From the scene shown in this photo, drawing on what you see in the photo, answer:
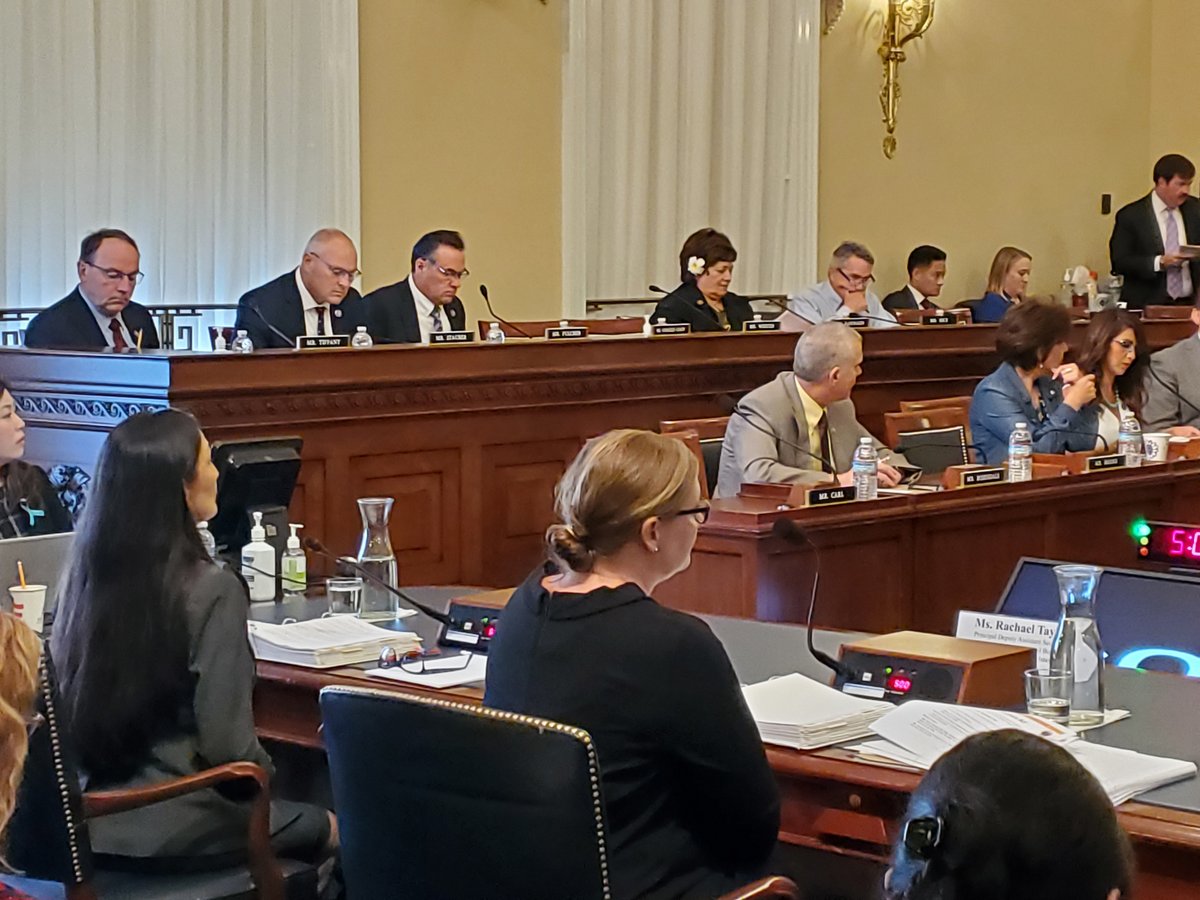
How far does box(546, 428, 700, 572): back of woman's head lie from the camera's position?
2.29 metres

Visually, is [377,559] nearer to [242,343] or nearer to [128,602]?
[128,602]

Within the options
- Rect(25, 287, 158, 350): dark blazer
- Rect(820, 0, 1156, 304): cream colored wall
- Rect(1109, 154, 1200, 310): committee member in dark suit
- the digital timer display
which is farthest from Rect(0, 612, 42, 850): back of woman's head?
Rect(1109, 154, 1200, 310): committee member in dark suit

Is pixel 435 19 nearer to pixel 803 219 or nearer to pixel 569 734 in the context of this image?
pixel 803 219

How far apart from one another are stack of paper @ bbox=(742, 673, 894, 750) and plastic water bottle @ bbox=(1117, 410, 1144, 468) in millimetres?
3068

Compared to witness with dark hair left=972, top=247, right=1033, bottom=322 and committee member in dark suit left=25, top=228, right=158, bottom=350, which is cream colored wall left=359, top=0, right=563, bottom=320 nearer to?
committee member in dark suit left=25, top=228, right=158, bottom=350

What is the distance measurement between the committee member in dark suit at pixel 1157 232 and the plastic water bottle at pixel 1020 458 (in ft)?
17.5

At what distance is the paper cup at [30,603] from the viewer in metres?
3.18

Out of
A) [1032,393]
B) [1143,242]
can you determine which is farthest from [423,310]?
[1143,242]

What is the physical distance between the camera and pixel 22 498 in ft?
13.5

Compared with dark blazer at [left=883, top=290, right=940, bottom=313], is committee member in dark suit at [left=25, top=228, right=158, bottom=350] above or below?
below

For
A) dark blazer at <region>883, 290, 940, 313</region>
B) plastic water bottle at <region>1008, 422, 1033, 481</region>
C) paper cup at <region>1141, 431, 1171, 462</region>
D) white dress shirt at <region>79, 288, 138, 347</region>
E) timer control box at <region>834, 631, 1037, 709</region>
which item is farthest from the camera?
dark blazer at <region>883, 290, 940, 313</region>

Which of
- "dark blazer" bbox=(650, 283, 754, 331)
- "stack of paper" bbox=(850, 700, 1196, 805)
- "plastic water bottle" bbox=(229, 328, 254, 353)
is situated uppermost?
"dark blazer" bbox=(650, 283, 754, 331)

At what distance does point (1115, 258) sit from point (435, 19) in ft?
14.7

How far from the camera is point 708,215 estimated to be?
29.8 ft
